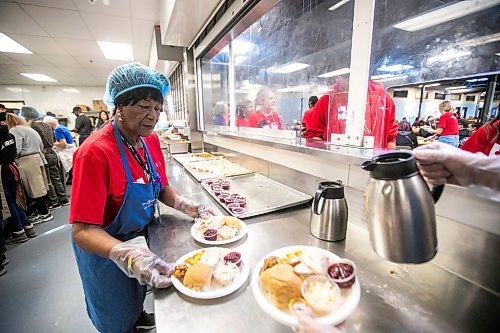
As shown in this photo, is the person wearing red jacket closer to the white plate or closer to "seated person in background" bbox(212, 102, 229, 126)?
the white plate

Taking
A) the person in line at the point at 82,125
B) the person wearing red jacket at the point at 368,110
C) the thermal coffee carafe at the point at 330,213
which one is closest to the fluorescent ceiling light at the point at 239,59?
the person wearing red jacket at the point at 368,110

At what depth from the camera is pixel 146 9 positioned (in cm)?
349

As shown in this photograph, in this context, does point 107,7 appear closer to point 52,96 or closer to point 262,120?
point 262,120

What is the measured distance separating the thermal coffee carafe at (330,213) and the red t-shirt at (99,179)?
0.88 metres

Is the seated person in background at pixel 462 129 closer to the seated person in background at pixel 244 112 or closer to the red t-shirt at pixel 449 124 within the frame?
the red t-shirt at pixel 449 124

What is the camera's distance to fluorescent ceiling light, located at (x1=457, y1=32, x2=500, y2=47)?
2.58m

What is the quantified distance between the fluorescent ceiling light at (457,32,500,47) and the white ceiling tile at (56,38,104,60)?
22.2ft

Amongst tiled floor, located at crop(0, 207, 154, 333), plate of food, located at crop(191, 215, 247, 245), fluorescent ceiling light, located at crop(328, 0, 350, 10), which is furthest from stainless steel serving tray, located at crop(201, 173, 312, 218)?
fluorescent ceiling light, located at crop(328, 0, 350, 10)

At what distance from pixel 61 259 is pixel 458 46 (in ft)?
19.2

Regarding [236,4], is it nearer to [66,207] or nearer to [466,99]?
[66,207]

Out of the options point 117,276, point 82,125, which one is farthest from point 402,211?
point 82,125

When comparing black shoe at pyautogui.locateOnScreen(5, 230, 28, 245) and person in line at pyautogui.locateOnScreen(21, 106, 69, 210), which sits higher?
person in line at pyautogui.locateOnScreen(21, 106, 69, 210)

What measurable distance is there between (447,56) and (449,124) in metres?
1.09

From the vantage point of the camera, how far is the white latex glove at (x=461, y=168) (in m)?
0.58
